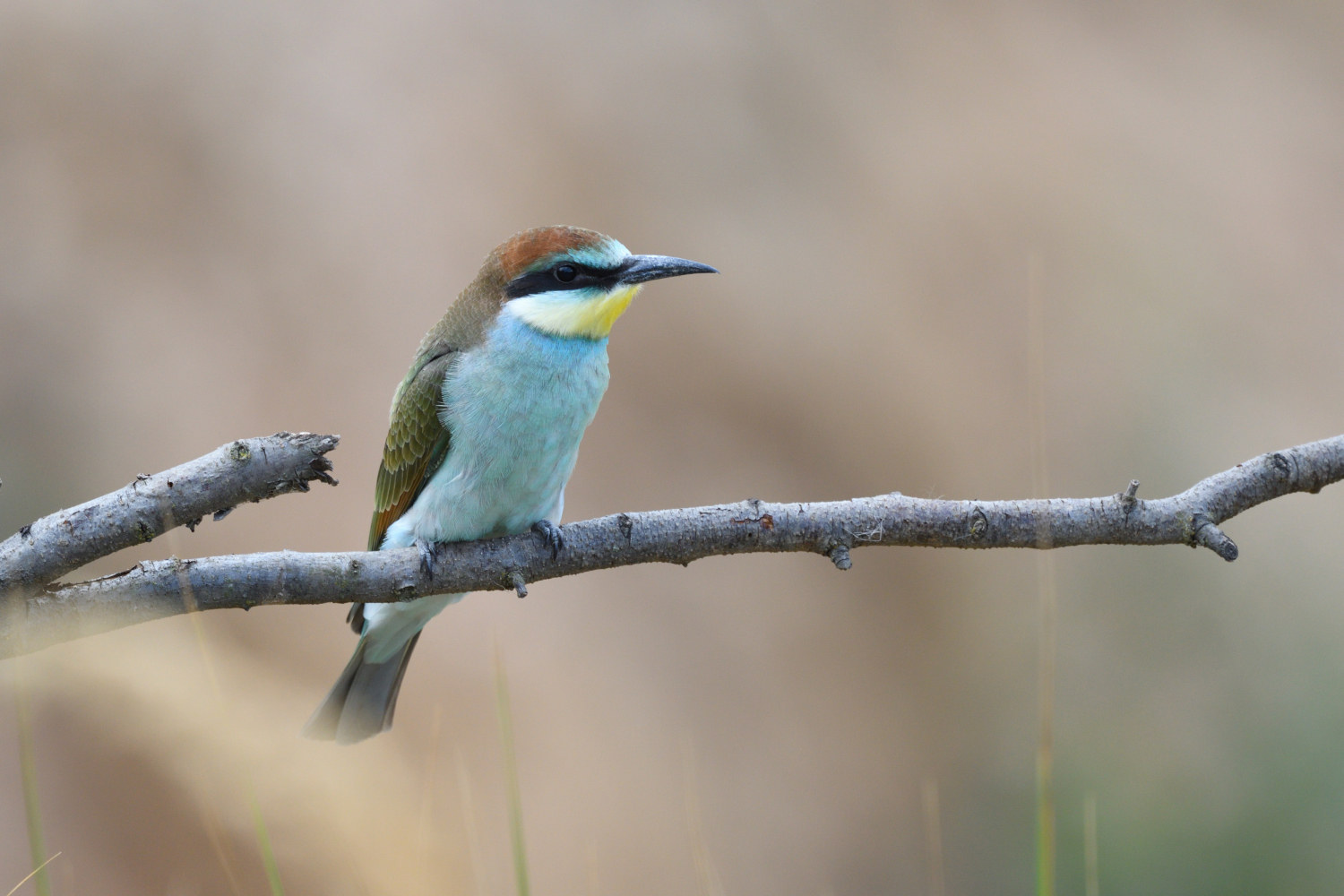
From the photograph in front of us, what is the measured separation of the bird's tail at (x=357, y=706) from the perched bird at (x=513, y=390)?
0.75 ft

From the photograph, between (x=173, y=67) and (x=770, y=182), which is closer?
(x=173, y=67)

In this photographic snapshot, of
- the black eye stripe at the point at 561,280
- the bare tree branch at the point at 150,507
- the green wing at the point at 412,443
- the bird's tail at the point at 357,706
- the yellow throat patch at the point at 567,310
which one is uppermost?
the black eye stripe at the point at 561,280

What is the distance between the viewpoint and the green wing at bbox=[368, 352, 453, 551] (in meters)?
1.95

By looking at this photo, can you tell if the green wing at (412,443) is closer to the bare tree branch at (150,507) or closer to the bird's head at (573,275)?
the bird's head at (573,275)

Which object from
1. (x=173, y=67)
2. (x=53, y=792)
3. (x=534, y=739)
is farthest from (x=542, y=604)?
(x=173, y=67)

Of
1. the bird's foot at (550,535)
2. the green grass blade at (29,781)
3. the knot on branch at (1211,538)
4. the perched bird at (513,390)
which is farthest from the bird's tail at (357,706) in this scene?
the knot on branch at (1211,538)

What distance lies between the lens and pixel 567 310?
1.88 m

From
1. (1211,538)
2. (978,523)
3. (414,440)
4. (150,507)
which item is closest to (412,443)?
(414,440)

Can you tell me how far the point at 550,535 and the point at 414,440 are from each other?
1.60 feet

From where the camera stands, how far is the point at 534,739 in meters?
3.30

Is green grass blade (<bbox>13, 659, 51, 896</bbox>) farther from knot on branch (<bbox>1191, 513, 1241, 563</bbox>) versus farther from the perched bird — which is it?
knot on branch (<bbox>1191, 513, 1241, 563</bbox>)

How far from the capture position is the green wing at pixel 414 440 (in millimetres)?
1952

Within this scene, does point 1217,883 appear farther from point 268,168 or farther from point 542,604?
point 268,168

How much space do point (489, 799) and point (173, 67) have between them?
2855mm
